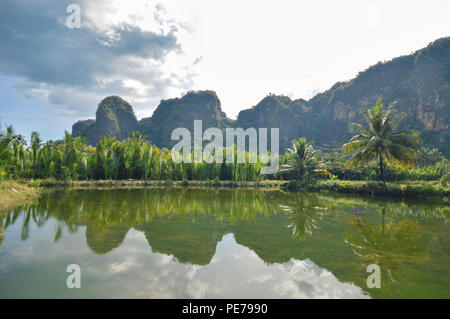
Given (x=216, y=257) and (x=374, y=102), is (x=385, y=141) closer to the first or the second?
(x=216, y=257)

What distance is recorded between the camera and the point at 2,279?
283 centimetres

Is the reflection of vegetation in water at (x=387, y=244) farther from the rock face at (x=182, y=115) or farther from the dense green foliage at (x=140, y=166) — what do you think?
the rock face at (x=182, y=115)

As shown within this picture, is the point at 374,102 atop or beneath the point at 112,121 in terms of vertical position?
atop

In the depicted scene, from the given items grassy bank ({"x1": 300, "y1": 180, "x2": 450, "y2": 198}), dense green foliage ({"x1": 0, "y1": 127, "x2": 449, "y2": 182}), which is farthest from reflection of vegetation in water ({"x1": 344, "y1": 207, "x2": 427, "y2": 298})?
dense green foliage ({"x1": 0, "y1": 127, "x2": 449, "y2": 182})

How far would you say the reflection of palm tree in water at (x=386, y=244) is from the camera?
147 inches

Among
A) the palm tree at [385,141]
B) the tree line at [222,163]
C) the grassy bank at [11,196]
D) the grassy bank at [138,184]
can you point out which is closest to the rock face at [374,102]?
the tree line at [222,163]

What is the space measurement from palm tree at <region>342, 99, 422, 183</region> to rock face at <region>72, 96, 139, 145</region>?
6624cm

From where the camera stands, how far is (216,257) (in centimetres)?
392

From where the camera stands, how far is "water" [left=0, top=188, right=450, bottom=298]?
2.81m

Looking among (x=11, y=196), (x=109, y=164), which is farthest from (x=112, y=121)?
(x=11, y=196)

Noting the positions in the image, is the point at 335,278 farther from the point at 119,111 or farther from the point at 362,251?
the point at 119,111

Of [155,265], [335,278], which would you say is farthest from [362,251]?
[155,265]

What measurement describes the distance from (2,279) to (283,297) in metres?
3.11

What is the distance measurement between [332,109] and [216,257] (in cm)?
8477
